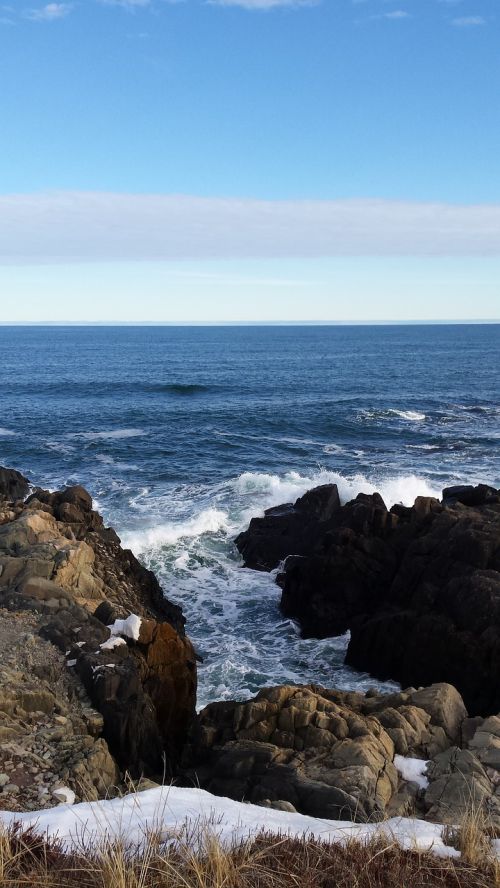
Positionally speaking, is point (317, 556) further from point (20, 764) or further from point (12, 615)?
point (20, 764)

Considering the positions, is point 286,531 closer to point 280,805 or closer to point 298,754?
point 298,754

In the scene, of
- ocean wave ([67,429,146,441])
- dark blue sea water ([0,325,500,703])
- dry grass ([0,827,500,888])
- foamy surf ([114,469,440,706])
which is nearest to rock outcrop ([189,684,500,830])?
dry grass ([0,827,500,888])

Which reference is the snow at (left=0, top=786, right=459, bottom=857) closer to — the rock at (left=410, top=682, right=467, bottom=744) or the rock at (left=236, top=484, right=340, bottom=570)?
the rock at (left=410, top=682, right=467, bottom=744)

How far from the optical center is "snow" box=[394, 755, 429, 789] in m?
10.6

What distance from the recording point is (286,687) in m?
12.9

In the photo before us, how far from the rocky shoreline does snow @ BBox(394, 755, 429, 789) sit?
1.3 inches

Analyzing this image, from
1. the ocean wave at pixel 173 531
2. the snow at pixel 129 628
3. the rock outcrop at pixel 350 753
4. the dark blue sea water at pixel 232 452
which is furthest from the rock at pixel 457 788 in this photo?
the ocean wave at pixel 173 531

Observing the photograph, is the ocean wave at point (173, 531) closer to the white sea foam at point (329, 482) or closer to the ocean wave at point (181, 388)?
the white sea foam at point (329, 482)

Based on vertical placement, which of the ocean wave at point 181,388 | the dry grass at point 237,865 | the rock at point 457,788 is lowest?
the rock at point 457,788

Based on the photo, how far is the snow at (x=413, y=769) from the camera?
10.6m

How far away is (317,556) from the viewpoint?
2230 centimetres

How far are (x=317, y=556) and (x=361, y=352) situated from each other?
104351 mm

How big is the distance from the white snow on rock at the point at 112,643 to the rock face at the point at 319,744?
222 centimetres

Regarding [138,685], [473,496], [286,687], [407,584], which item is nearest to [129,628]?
[138,685]
